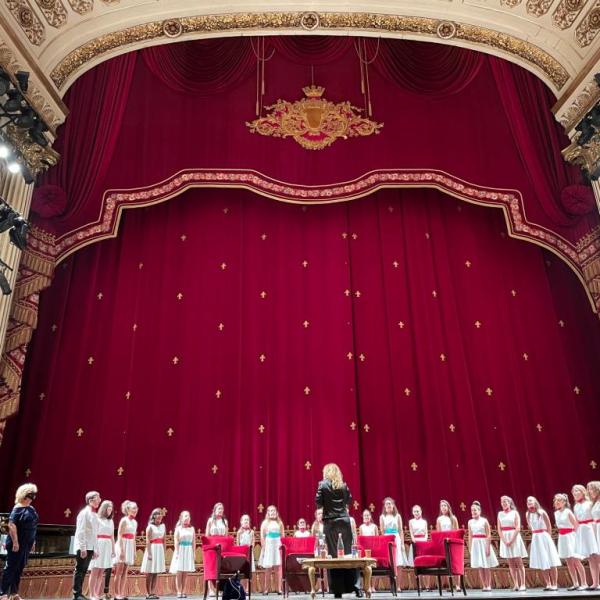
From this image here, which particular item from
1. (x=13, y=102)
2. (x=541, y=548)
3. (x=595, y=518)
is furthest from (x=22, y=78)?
(x=541, y=548)

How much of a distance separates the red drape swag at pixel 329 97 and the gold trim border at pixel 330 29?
1.06 metres

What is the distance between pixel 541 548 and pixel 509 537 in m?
0.34

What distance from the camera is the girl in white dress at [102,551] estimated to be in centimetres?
578

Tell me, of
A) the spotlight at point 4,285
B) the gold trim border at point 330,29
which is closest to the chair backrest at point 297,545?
the spotlight at point 4,285

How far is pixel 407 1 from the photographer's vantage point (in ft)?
26.3

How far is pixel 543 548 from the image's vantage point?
271 inches

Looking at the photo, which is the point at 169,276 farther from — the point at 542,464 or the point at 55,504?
→ the point at 542,464

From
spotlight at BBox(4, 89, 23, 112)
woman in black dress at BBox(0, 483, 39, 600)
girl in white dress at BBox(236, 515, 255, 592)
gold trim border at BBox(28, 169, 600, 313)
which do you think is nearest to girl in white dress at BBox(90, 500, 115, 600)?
woman in black dress at BBox(0, 483, 39, 600)

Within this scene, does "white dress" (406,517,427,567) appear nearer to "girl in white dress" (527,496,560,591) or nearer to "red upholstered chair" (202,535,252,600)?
"girl in white dress" (527,496,560,591)

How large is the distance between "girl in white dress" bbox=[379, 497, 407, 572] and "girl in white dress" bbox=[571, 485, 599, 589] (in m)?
1.95

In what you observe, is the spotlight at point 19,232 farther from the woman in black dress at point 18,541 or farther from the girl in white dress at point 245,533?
the girl in white dress at point 245,533

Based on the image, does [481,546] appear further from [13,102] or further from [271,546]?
[13,102]

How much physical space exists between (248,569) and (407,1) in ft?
22.7

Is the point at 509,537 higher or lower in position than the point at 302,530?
lower
